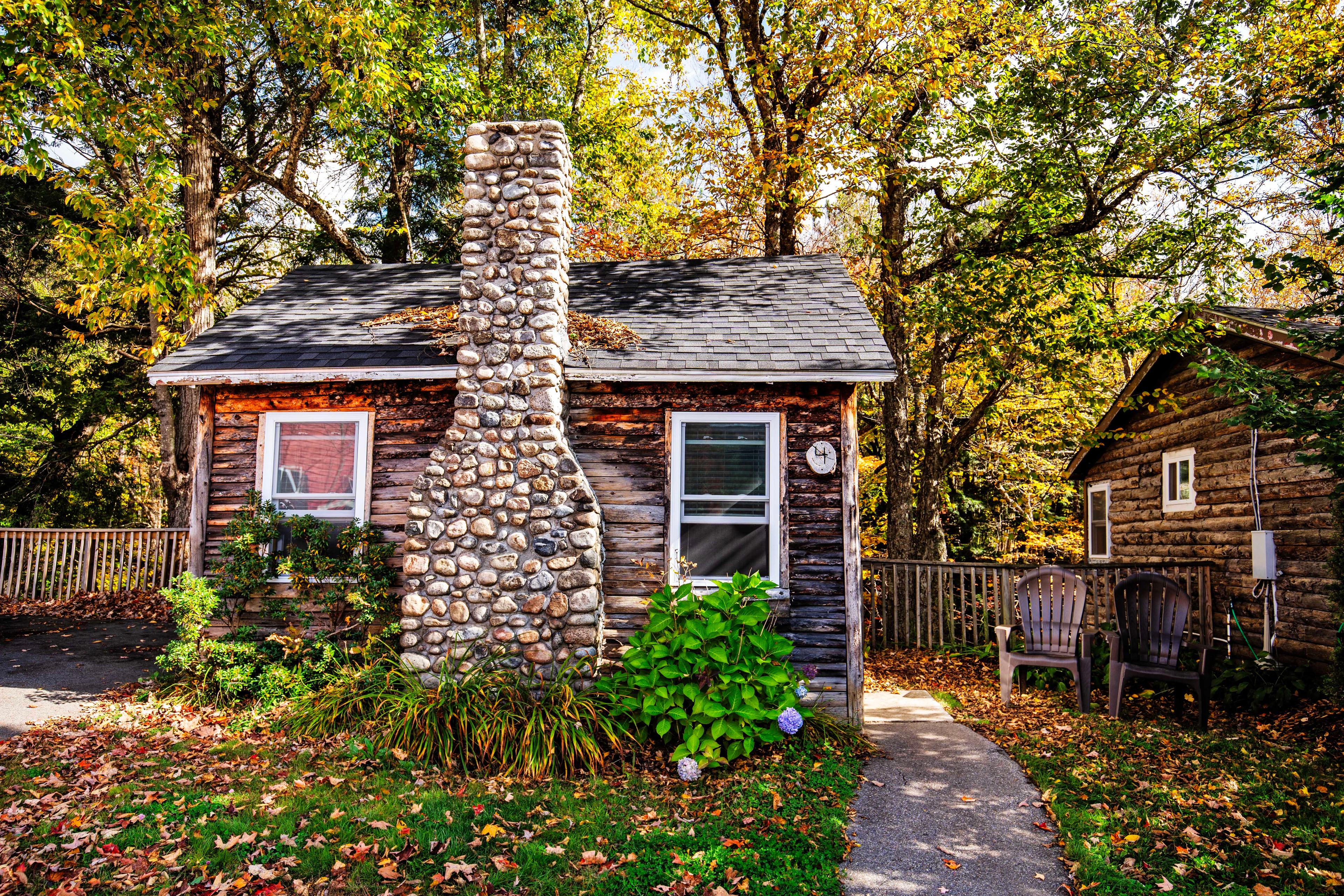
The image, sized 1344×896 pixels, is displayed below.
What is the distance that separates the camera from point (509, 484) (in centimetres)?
636

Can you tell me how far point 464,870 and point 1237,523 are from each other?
9.72 meters

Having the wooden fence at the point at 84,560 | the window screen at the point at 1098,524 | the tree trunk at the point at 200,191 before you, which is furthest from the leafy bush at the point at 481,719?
the window screen at the point at 1098,524

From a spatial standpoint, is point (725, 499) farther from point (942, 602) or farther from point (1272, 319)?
point (1272, 319)

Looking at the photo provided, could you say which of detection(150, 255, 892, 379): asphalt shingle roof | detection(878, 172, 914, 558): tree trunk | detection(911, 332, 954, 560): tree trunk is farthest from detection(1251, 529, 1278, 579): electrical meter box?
detection(911, 332, 954, 560): tree trunk

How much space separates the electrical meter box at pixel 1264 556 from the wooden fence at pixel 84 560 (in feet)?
50.6

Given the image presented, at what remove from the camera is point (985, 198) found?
14133 mm

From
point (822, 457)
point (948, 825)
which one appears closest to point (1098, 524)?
point (822, 457)

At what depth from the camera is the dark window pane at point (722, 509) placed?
7.07 m

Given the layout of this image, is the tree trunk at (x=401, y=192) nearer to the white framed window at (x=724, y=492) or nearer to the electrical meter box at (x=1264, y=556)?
the white framed window at (x=724, y=492)

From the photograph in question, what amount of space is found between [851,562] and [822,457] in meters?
1.03

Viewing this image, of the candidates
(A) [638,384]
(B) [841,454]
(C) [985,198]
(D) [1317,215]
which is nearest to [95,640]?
(A) [638,384]

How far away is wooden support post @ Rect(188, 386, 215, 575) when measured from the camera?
297 inches

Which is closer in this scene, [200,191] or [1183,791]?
[1183,791]

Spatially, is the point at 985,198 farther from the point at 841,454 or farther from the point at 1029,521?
the point at 841,454
